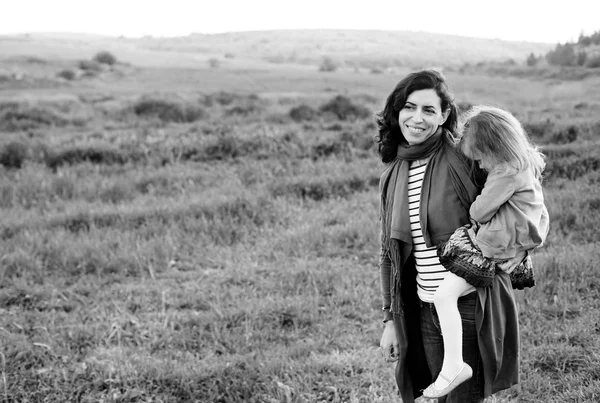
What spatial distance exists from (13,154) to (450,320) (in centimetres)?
1092

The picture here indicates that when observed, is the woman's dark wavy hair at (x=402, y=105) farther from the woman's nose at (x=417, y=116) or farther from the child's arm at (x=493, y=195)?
the child's arm at (x=493, y=195)

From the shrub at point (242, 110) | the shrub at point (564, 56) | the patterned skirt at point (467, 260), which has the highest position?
the shrub at point (564, 56)

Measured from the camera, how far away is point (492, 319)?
2.30m

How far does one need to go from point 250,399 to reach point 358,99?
16.5 meters

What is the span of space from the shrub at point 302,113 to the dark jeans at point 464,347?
13.8 meters

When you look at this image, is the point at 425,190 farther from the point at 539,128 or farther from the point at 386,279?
the point at 539,128

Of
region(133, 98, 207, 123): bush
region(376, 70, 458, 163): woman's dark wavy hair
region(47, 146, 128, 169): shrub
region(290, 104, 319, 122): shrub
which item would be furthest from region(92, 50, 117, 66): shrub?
region(376, 70, 458, 163): woman's dark wavy hair

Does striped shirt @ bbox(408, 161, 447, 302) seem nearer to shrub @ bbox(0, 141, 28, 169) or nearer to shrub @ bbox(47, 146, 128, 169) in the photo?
shrub @ bbox(47, 146, 128, 169)

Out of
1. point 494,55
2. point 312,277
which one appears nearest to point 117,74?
point 312,277

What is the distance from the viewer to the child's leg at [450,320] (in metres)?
2.25

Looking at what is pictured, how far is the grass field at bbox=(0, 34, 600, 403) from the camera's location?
157 inches

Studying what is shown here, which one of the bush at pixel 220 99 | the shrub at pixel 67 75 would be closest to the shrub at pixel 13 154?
the bush at pixel 220 99

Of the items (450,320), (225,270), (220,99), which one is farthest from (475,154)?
(220,99)

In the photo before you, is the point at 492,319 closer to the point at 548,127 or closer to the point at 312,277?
the point at 312,277
